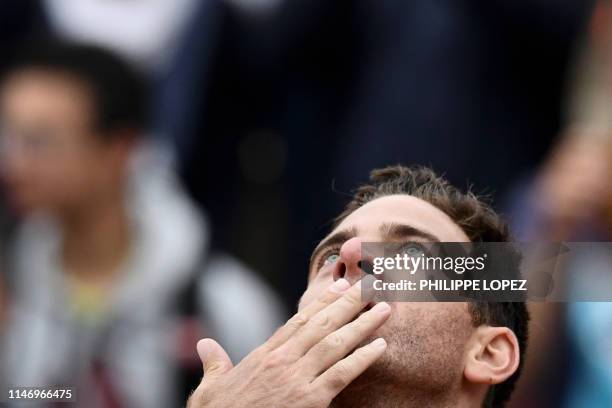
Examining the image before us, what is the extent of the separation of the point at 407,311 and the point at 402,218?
397mm

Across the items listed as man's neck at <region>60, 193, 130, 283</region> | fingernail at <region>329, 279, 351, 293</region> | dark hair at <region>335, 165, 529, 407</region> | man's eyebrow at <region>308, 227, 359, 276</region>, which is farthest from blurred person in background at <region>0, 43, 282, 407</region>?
fingernail at <region>329, 279, 351, 293</region>

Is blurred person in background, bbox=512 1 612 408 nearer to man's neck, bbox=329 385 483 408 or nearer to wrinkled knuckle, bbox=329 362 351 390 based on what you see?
man's neck, bbox=329 385 483 408

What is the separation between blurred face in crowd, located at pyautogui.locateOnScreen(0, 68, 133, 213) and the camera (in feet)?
21.3

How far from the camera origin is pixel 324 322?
3.70m

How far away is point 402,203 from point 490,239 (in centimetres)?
35

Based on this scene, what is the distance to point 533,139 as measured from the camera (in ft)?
20.6

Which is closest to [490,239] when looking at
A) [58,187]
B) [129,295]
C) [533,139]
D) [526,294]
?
[526,294]

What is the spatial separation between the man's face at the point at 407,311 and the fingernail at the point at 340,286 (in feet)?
0.33

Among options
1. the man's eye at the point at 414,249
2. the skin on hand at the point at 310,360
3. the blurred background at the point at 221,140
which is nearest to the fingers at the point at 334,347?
the skin on hand at the point at 310,360

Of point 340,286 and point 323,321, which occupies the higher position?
point 340,286

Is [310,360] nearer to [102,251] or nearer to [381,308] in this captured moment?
[381,308]

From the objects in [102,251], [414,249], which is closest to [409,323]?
[414,249]

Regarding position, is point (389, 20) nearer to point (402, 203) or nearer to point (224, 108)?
point (224, 108)

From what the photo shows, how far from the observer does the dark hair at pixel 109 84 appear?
6566 mm
